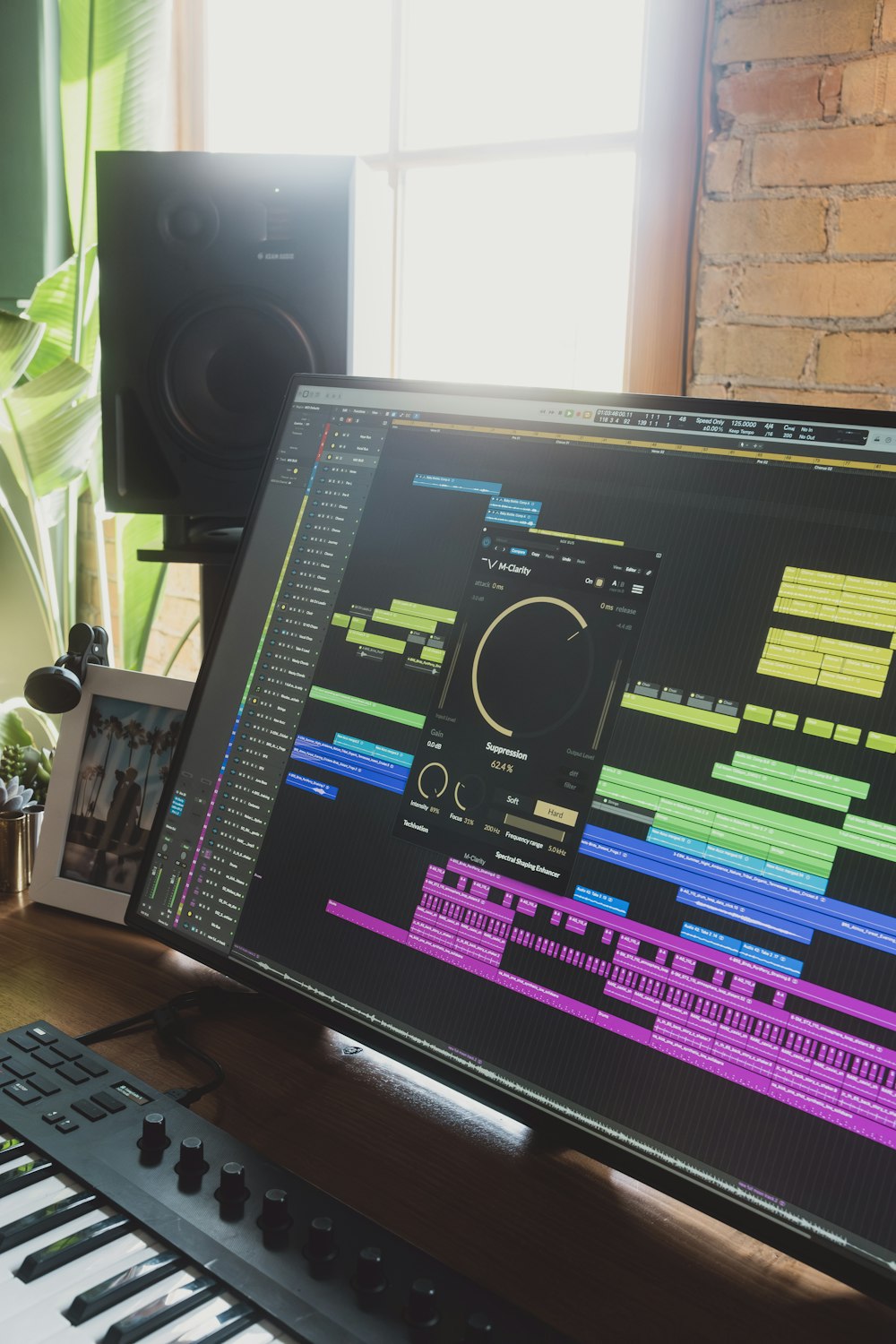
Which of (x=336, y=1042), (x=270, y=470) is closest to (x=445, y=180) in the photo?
(x=270, y=470)

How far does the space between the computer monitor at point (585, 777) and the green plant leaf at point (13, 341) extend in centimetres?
100

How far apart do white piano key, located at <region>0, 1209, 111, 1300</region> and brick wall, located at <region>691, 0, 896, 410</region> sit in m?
1.41

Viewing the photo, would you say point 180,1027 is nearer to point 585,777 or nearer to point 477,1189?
point 477,1189

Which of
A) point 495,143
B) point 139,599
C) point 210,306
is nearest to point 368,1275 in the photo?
point 210,306

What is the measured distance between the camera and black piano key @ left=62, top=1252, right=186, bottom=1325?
0.47 metres

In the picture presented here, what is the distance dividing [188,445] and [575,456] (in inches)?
25.5

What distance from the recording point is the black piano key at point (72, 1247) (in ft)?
1.63

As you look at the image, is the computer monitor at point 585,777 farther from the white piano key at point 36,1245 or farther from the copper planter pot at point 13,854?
the copper planter pot at point 13,854

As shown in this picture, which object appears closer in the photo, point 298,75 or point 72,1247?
point 72,1247

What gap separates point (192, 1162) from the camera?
576 mm

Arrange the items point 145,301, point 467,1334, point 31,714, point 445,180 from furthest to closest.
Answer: point 445,180 → point 31,714 → point 145,301 → point 467,1334

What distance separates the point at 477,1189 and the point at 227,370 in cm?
89

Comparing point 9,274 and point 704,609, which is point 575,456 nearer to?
point 704,609

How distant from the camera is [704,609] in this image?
0.60 metres
